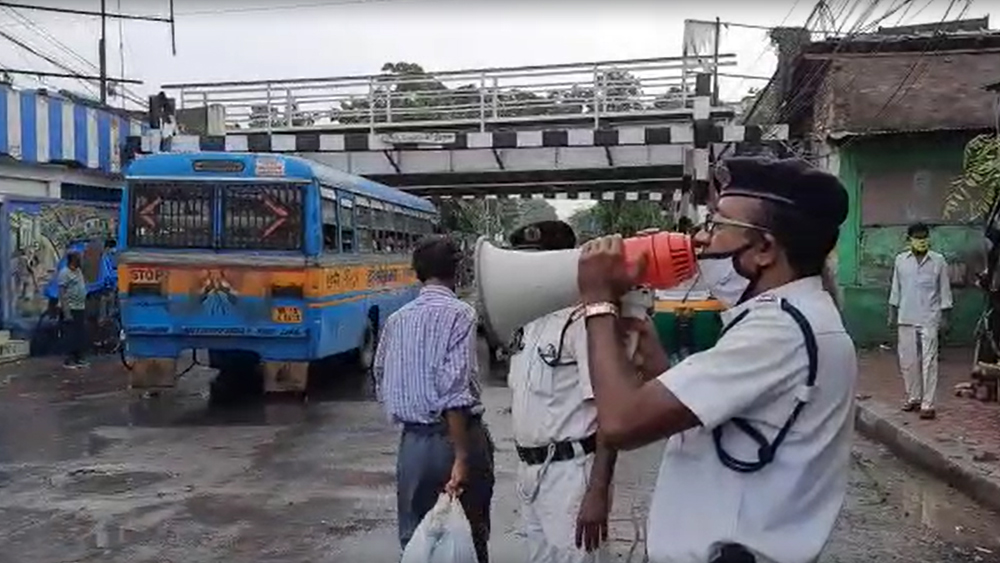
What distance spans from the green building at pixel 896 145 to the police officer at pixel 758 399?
1409 cm

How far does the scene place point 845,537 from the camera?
6777 mm

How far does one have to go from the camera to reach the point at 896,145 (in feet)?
53.1

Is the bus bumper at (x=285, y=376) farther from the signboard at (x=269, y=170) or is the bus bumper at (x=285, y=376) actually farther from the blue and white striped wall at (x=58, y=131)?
the blue and white striped wall at (x=58, y=131)

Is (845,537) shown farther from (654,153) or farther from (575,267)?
(654,153)

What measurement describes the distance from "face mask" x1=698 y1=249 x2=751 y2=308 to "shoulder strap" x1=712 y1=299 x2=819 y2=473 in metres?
0.20

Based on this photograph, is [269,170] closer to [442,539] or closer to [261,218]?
[261,218]

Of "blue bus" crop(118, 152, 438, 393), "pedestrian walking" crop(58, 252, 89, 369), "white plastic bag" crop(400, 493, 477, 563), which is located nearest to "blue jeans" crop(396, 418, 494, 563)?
"white plastic bag" crop(400, 493, 477, 563)

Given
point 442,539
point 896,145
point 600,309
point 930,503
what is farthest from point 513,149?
point 600,309

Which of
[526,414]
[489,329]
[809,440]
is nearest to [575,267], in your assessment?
[489,329]

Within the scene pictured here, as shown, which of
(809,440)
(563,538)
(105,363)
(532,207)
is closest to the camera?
(809,440)

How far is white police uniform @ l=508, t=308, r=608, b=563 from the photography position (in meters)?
3.70

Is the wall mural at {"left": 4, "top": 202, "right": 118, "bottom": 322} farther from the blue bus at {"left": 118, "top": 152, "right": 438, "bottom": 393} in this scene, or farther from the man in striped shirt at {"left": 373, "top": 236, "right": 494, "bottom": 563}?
the man in striped shirt at {"left": 373, "top": 236, "right": 494, "bottom": 563}

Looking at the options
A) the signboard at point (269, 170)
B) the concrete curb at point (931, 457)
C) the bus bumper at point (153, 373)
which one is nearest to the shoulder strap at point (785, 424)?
the concrete curb at point (931, 457)

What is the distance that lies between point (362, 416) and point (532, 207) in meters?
55.8
